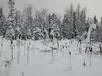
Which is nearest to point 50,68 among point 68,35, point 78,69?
point 78,69

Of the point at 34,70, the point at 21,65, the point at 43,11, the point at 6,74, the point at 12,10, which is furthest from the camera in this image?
the point at 43,11

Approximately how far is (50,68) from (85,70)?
3.72ft

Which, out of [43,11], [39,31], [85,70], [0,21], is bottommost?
[85,70]

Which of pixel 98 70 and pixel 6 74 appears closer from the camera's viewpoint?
pixel 6 74

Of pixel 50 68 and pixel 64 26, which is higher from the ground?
pixel 64 26

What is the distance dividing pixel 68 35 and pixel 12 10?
1410cm

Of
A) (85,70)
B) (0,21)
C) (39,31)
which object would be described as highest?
(0,21)

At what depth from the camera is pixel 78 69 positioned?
4871 mm

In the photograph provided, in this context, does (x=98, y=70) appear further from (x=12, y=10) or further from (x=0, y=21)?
(x=0, y=21)

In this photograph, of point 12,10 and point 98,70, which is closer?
point 98,70

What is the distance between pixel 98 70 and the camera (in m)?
4.73

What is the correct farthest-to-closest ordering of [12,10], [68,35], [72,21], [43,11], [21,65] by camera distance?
[43,11]
[72,21]
[68,35]
[12,10]
[21,65]

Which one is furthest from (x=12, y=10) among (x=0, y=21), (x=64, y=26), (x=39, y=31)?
(x=64, y=26)

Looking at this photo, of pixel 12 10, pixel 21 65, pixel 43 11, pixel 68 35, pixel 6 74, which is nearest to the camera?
pixel 6 74
